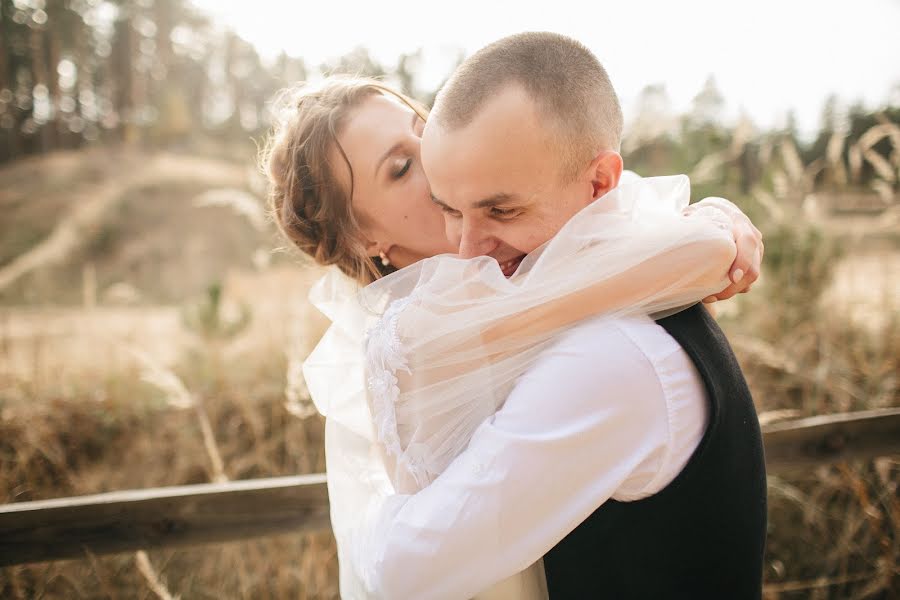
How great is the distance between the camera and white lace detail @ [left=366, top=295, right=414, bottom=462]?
4.46 ft

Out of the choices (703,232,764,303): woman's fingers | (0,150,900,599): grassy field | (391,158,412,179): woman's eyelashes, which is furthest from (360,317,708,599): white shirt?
(0,150,900,599): grassy field

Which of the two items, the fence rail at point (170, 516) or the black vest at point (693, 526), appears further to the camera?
the fence rail at point (170, 516)

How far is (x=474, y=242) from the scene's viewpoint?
56.8 inches

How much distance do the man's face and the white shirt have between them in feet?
0.98

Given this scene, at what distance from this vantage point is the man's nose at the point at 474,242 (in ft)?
4.65

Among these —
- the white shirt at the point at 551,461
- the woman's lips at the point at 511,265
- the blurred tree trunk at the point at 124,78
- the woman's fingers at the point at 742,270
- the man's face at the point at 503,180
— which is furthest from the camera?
the blurred tree trunk at the point at 124,78

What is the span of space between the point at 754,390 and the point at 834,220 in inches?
65.6

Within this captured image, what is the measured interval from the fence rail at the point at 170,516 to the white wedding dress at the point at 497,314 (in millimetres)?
978

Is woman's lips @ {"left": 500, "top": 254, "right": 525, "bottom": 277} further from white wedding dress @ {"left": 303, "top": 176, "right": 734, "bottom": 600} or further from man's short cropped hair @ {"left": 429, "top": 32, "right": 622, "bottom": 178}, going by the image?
man's short cropped hair @ {"left": 429, "top": 32, "right": 622, "bottom": 178}

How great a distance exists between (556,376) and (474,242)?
0.42m

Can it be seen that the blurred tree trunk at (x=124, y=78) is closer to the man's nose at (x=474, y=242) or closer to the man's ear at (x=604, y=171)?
the man's nose at (x=474, y=242)

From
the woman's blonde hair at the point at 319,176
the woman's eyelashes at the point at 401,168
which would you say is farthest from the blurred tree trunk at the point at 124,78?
the woman's eyelashes at the point at 401,168

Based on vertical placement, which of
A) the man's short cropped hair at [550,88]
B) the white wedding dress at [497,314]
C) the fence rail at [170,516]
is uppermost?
the man's short cropped hair at [550,88]

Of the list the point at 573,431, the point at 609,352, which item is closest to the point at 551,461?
the point at 573,431
